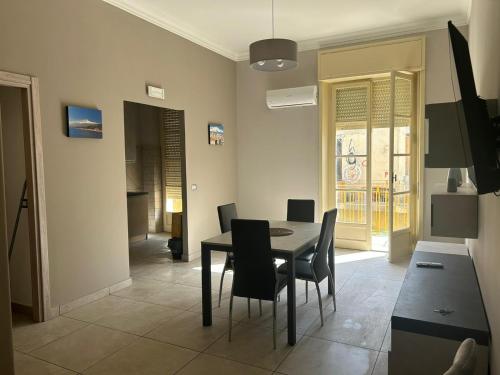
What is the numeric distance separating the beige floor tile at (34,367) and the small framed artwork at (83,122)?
6.55 feet

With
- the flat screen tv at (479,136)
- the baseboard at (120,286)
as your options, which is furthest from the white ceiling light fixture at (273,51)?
the baseboard at (120,286)

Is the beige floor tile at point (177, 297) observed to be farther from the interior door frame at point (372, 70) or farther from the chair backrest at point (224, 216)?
the interior door frame at point (372, 70)

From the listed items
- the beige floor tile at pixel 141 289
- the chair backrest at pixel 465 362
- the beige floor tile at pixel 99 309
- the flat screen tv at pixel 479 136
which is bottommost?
the beige floor tile at pixel 99 309

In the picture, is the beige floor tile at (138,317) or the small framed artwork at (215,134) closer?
the beige floor tile at (138,317)

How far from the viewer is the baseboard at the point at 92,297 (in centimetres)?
372

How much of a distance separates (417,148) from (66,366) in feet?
16.7

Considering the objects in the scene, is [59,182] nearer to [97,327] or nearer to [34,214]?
[34,214]

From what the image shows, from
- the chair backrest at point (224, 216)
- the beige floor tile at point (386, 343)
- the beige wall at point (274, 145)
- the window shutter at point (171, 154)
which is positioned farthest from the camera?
the window shutter at point (171, 154)

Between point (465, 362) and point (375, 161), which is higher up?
point (375, 161)

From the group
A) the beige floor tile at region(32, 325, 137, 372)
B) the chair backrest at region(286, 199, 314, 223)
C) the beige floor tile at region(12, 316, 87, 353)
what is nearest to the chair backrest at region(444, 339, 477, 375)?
the beige floor tile at region(32, 325, 137, 372)

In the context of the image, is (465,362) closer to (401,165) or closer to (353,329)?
(353,329)

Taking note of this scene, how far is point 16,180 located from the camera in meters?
3.76

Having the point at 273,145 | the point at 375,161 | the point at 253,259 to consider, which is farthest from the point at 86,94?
the point at 375,161

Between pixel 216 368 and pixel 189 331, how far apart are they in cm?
65
